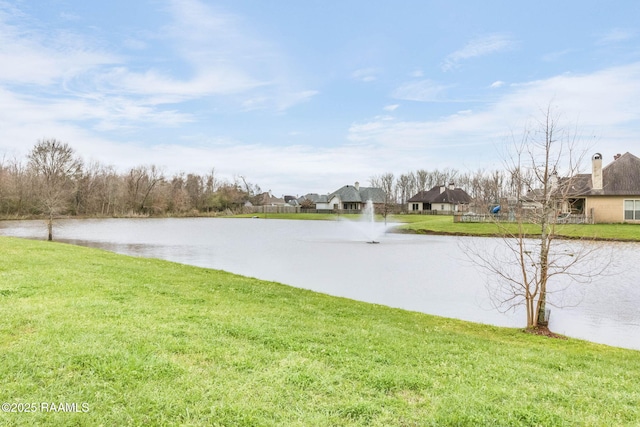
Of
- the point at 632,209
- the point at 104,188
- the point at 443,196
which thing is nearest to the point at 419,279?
the point at 632,209

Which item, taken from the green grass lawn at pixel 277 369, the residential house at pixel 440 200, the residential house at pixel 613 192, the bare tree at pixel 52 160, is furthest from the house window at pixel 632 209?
the bare tree at pixel 52 160

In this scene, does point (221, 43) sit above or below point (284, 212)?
above

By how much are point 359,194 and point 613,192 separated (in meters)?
48.3

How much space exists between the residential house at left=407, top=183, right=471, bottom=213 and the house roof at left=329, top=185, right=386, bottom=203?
10.8 m

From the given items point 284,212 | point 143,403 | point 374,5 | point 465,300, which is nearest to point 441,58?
point 374,5

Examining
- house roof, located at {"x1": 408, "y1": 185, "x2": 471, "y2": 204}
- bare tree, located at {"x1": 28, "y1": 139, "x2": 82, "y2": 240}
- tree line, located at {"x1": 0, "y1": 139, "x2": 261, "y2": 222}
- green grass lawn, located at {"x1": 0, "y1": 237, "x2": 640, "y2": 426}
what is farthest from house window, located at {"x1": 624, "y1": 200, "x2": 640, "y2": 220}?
bare tree, located at {"x1": 28, "y1": 139, "x2": 82, "y2": 240}

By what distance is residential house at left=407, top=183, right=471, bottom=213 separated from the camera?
6103 cm

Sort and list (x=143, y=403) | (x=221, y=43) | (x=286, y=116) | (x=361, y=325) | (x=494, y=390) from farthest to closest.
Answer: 1. (x=286, y=116)
2. (x=221, y=43)
3. (x=361, y=325)
4. (x=494, y=390)
5. (x=143, y=403)

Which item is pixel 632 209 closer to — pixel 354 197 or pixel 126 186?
pixel 354 197

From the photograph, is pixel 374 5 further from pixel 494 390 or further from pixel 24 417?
pixel 24 417

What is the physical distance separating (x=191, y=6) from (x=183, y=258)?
33.3 ft

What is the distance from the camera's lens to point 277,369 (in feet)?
13.3

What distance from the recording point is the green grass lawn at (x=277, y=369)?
127 inches

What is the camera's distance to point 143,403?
3.23 metres
